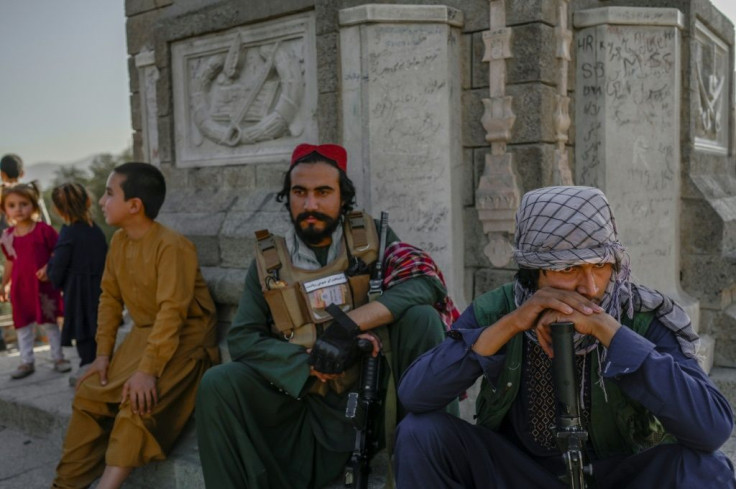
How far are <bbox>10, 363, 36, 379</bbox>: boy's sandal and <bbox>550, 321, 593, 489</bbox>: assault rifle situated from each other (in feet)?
15.8

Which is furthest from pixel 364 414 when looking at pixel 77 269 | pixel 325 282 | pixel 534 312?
pixel 77 269

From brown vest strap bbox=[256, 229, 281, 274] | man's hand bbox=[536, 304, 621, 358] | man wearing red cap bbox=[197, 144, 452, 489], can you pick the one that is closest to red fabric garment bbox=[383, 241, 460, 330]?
man wearing red cap bbox=[197, 144, 452, 489]

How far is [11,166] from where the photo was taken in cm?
646

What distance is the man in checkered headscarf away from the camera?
6.81 ft

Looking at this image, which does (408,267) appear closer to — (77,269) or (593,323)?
(593,323)

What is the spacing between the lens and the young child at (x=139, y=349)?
3650mm

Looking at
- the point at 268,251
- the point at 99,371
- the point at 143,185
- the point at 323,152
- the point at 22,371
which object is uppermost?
the point at 323,152

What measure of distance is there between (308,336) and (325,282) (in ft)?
0.87

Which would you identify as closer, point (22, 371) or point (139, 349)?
point (139, 349)

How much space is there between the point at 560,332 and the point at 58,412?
3.77 meters

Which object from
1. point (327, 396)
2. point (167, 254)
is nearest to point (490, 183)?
point (327, 396)

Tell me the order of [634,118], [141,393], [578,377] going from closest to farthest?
1. [578,377]
2. [141,393]
3. [634,118]

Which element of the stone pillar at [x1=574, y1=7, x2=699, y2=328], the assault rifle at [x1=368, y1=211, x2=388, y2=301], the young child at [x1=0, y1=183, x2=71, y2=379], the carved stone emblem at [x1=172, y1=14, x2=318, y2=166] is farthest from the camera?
the young child at [x1=0, y1=183, x2=71, y2=379]

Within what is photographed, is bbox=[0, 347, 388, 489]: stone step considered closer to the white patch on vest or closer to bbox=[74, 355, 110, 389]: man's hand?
bbox=[74, 355, 110, 389]: man's hand
